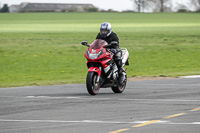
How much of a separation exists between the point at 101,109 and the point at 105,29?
11.2 feet

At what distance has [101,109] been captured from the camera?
1094 cm

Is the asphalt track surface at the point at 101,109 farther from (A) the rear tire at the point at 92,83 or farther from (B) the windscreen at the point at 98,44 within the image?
(B) the windscreen at the point at 98,44

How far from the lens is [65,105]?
11.6 meters

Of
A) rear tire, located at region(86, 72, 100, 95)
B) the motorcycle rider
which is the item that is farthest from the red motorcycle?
the motorcycle rider

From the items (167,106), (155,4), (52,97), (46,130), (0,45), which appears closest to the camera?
(46,130)

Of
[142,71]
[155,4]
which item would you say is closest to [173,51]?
[142,71]

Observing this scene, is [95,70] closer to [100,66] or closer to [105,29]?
[100,66]

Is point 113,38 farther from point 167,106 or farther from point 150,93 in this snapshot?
point 167,106

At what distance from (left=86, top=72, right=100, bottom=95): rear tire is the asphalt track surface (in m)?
0.16

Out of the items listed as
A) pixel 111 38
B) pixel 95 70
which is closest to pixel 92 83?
pixel 95 70

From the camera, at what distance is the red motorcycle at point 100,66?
1323cm

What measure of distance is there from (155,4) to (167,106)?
6747 inches

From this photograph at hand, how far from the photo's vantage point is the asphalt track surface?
345 inches

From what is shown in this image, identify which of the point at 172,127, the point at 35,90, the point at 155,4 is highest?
the point at 172,127
